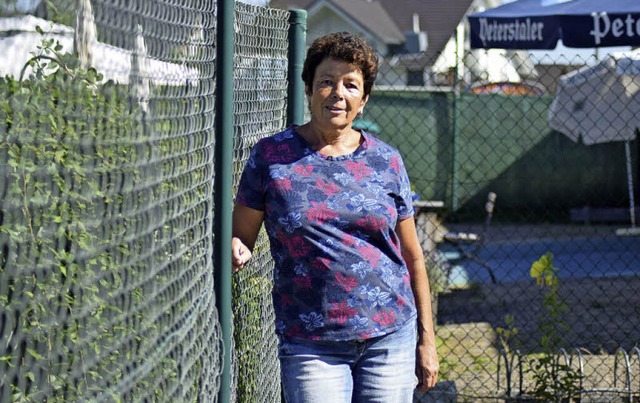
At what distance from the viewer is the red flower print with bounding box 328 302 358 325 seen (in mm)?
3148

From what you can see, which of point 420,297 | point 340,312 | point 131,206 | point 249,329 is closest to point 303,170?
point 340,312

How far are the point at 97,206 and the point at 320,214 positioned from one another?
1.36 metres

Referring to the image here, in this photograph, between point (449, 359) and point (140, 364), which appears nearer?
point (140, 364)

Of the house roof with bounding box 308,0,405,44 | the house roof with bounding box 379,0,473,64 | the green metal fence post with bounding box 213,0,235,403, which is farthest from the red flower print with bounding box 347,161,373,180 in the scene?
the house roof with bounding box 379,0,473,64

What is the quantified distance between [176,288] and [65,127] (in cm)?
90

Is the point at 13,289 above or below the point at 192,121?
below

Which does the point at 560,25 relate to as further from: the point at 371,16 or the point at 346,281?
the point at 371,16

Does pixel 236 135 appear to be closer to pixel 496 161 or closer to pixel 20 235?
pixel 20 235

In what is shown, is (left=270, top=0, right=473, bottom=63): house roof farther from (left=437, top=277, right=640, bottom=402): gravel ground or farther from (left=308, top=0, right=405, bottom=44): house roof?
(left=437, top=277, right=640, bottom=402): gravel ground

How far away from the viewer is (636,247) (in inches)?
535

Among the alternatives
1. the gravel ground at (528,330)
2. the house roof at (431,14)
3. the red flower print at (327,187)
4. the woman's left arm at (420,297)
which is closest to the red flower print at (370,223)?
the red flower print at (327,187)

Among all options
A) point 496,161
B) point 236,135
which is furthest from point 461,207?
point 236,135

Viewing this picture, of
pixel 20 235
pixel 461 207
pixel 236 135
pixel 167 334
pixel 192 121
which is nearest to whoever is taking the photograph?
pixel 20 235

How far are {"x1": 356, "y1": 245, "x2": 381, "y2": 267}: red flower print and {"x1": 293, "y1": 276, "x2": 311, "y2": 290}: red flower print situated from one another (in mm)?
172
